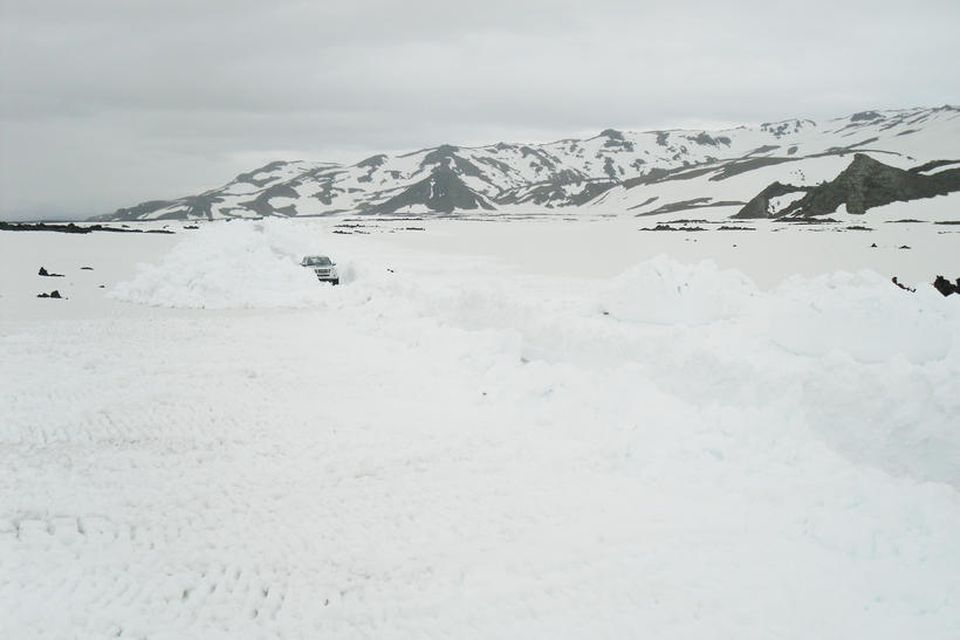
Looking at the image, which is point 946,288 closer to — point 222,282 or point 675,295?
point 675,295

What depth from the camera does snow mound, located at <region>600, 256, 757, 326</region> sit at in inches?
642

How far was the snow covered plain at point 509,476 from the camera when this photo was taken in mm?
5824

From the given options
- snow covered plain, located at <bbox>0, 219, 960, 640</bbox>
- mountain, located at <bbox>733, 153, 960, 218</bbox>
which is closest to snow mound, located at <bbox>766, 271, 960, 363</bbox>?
snow covered plain, located at <bbox>0, 219, 960, 640</bbox>

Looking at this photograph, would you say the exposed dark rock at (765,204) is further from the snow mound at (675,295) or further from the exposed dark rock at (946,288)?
the snow mound at (675,295)

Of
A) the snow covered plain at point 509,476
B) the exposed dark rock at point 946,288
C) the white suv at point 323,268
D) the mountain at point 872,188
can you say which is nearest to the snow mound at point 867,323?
the snow covered plain at point 509,476

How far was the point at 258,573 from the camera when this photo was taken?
6.29 metres

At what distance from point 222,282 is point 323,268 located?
18.8 feet

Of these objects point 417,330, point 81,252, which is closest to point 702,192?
point 81,252

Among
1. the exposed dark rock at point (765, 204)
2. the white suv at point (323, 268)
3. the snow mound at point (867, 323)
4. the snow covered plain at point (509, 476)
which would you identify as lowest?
the snow covered plain at point (509, 476)

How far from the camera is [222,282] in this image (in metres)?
24.6

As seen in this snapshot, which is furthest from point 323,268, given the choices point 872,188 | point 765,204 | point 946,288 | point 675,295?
point 765,204

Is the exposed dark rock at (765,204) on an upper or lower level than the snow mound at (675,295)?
upper

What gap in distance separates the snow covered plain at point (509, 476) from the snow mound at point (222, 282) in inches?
253

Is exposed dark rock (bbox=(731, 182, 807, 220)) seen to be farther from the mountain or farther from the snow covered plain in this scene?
the snow covered plain
